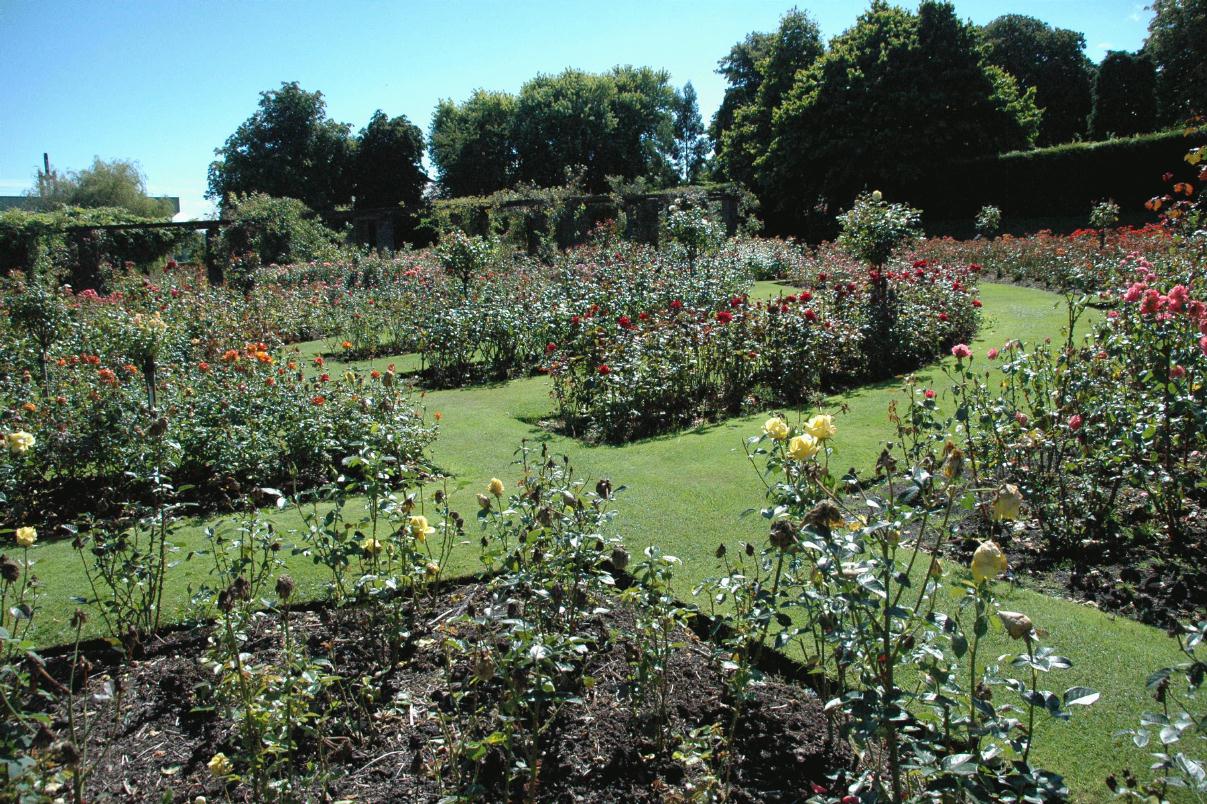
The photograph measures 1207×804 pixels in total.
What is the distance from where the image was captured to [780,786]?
2.15m

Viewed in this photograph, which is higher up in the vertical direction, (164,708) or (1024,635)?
(1024,635)

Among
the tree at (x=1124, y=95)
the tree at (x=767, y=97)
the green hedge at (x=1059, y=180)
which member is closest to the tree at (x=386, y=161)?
the tree at (x=767, y=97)

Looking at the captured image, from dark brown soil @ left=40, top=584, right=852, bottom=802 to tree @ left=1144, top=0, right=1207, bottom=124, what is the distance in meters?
29.0

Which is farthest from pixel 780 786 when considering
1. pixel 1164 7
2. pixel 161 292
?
pixel 1164 7

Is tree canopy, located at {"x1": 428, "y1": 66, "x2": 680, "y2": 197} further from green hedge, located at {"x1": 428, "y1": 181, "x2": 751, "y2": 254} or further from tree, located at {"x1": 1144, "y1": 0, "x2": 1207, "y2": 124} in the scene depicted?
tree, located at {"x1": 1144, "y1": 0, "x2": 1207, "y2": 124}

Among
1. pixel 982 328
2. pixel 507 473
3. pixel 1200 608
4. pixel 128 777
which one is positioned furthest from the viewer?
pixel 982 328

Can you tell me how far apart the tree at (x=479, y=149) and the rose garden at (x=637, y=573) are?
32105 mm

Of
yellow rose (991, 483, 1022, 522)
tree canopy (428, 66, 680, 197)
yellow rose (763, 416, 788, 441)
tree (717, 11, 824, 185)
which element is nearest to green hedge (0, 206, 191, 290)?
tree canopy (428, 66, 680, 197)

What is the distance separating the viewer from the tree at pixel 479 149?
3812 cm

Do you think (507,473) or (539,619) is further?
(507,473)

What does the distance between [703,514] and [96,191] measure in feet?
141

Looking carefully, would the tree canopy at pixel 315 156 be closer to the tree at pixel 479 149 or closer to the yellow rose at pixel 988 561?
the tree at pixel 479 149

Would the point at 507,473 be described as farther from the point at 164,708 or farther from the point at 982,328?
the point at 982,328

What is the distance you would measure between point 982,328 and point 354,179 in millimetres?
35952
